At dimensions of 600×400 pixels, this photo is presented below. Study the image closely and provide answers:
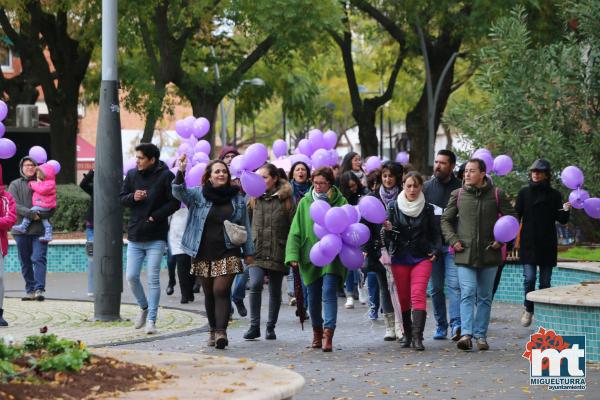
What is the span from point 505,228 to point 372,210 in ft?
3.84

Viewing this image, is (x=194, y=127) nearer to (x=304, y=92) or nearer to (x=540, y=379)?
(x=540, y=379)

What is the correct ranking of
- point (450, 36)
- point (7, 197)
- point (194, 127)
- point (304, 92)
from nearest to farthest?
point (7, 197) → point (194, 127) → point (450, 36) → point (304, 92)

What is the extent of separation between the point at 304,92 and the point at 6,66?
2717cm

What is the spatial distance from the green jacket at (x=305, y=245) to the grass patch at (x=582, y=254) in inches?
238

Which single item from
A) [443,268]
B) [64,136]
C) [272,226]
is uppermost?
[64,136]

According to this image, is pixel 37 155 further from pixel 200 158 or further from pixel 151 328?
pixel 151 328

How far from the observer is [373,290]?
15.1m

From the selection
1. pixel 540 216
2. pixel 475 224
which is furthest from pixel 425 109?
pixel 475 224

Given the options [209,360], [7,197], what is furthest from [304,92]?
[209,360]

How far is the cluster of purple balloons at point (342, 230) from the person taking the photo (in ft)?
41.9

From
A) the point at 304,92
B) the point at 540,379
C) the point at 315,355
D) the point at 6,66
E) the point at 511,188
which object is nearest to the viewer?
the point at 540,379

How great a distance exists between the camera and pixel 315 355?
12.7 metres

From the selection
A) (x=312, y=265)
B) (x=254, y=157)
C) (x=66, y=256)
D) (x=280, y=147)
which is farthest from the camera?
(x=66, y=256)

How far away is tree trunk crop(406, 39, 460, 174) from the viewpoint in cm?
3628
